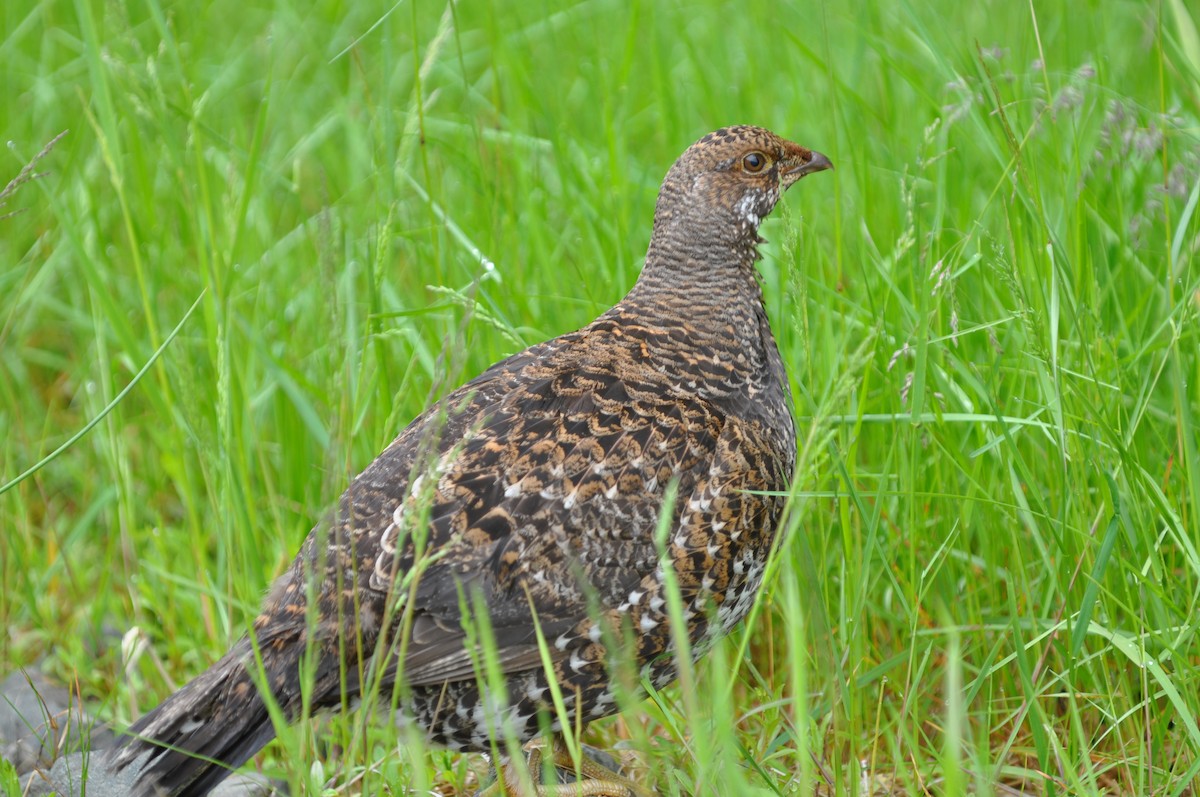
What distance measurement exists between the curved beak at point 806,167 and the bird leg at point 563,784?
5.85 feet

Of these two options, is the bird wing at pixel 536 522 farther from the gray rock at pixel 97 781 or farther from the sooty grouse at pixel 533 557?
the gray rock at pixel 97 781

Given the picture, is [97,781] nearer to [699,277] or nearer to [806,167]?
[699,277]

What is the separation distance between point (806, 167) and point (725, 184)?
0.32 meters

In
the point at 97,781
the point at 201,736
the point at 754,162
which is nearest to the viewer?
the point at 201,736

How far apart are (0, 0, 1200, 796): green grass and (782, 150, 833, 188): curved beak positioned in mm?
103

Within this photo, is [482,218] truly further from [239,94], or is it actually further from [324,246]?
[239,94]

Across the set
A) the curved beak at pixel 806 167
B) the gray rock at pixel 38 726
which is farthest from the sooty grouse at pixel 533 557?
the curved beak at pixel 806 167

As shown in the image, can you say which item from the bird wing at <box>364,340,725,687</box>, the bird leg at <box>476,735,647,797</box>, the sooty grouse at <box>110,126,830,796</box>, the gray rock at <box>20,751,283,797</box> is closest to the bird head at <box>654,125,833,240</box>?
the sooty grouse at <box>110,126,830,796</box>

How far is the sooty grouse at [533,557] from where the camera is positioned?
3074 mm

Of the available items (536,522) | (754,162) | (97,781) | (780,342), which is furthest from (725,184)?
(97,781)

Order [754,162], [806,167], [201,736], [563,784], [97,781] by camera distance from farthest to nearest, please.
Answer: [806,167]
[754,162]
[563,784]
[97,781]
[201,736]

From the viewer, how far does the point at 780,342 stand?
156 inches

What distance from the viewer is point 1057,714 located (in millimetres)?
3527

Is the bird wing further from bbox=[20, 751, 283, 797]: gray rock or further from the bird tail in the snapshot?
bbox=[20, 751, 283, 797]: gray rock
